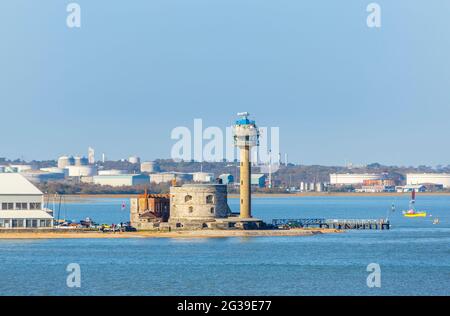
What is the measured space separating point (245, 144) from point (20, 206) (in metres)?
26.4

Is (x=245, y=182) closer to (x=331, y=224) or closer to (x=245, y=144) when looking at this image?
(x=245, y=144)

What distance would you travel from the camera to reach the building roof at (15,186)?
5305 inches

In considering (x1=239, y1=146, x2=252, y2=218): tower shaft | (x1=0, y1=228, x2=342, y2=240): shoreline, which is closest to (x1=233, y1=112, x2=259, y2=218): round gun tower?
(x1=239, y1=146, x2=252, y2=218): tower shaft

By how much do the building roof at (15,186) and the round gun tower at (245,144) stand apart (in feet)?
77.0

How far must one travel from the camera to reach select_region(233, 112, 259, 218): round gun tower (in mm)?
141500

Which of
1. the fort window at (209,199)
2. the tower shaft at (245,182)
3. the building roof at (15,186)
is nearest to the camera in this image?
the building roof at (15,186)

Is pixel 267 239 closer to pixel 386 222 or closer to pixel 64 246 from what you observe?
pixel 64 246

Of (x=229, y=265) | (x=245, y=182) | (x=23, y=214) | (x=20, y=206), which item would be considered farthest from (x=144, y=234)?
(x=229, y=265)

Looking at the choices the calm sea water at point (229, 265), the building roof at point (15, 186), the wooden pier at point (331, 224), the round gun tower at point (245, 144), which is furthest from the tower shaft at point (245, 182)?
the building roof at point (15, 186)

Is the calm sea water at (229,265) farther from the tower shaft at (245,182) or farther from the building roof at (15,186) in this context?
the tower shaft at (245,182)

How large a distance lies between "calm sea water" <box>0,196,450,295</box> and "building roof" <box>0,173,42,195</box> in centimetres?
654

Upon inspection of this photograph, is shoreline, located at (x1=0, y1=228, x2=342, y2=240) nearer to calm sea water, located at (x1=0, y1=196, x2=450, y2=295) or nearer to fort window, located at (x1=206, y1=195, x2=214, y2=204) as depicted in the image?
calm sea water, located at (x1=0, y1=196, x2=450, y2=295)
